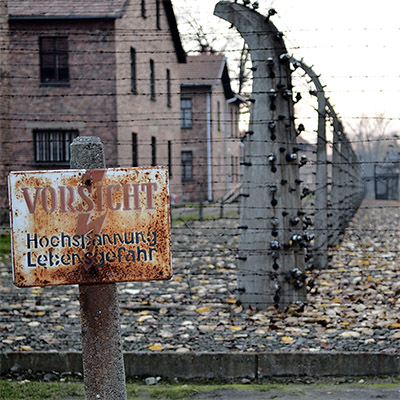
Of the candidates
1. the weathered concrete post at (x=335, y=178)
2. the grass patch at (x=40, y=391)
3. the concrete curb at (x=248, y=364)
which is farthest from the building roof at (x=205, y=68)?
the grass patch at (x=40, y=391)

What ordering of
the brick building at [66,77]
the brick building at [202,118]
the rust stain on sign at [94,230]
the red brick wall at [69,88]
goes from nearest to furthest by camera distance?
1. the rust stain on sign at [94,230]
2. the brick building at [66,77]
3. the red brick wall at [69,88]
4. the brick building at [202,118]

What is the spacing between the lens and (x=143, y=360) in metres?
5.62

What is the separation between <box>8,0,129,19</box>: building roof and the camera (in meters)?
24.8

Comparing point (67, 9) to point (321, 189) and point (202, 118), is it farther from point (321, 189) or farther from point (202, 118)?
point (202, 118)

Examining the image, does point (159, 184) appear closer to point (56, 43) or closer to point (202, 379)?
point (202, 379)

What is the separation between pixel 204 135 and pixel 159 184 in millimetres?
38658

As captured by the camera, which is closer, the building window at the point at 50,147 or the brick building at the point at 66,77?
the brick building at the point at 66,77

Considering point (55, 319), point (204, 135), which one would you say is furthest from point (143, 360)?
point (204, 135)

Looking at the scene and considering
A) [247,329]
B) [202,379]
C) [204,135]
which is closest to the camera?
[202,379]

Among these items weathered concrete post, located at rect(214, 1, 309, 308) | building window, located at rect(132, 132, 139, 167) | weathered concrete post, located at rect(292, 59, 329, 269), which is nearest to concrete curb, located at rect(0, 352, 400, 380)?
weathered concrete post, located at rect(214, 1, 309, 308)

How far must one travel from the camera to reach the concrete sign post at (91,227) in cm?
315

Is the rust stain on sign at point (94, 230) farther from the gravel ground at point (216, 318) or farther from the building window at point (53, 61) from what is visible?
the building window at point (53, 61)

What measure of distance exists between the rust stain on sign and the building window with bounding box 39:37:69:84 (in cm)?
2342

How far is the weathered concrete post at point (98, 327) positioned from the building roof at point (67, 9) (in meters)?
22.2
